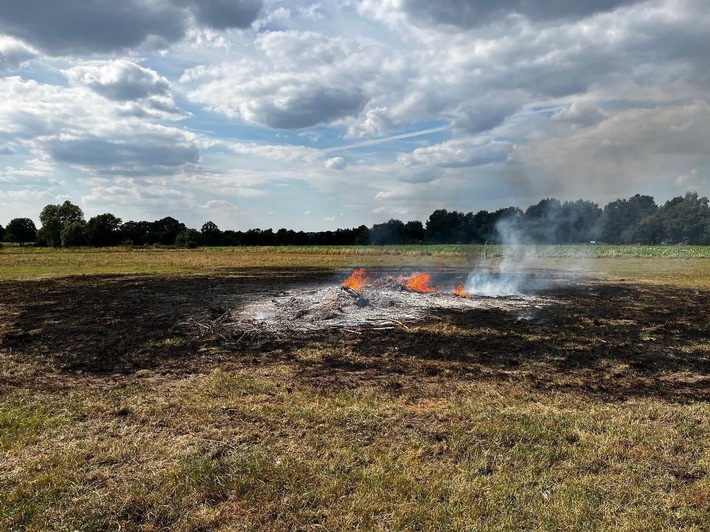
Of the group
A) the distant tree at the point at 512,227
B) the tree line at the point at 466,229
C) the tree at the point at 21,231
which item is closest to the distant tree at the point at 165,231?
the tree line at the point at 466,229

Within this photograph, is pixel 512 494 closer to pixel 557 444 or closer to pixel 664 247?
pixel 557 444

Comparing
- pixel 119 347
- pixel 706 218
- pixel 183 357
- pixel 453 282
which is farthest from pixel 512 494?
pixel 706 218

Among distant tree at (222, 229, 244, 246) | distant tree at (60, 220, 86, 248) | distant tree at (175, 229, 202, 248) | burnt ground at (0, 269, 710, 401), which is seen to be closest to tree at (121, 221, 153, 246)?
distant tree at (60, 220, 86, 248)

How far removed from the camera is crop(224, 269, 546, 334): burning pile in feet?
35.5

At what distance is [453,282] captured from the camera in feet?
70.2

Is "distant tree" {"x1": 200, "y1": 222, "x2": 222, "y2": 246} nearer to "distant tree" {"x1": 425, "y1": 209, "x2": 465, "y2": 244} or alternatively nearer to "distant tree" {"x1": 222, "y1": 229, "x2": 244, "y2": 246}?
"distant tree" {"x1": 222, "y1": 229, "x2": 244, "y2": 246}

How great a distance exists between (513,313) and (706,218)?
7334 centimetres

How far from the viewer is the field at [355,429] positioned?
331 cm

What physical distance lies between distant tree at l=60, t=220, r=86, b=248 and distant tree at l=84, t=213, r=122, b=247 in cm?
90

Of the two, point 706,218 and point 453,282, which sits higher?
point 706,218

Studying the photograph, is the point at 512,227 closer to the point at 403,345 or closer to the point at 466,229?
the point at 466,229

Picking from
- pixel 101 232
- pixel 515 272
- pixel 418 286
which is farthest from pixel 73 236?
pixel 418 286

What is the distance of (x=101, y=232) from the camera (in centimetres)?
9062

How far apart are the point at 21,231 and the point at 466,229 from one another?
11500cm
